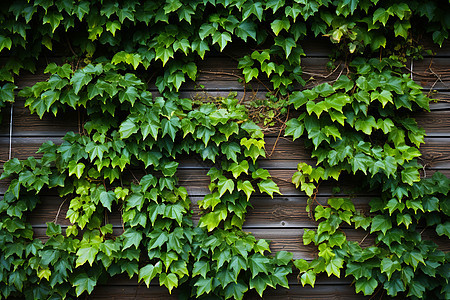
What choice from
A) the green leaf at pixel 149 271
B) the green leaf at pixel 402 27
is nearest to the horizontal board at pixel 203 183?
the green leaf at pixel 149 271

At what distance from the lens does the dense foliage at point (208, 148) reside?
8.30 feet

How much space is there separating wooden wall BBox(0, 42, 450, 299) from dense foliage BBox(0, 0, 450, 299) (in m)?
0.08

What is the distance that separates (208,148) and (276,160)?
20.1 inches

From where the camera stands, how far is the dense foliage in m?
2.53

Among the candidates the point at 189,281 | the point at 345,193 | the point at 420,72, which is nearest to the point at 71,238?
the point at 189,281

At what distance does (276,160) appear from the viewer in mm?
2730

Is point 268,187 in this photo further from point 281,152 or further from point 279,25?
point 279,25

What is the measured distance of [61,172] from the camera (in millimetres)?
2590

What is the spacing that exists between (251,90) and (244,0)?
A: 1.99ft

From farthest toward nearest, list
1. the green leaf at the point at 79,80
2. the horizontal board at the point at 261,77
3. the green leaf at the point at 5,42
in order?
1. the horizontal board at the point at 261,77
2. the green leaf at the point at 5,42
3. the green leaf at the point at 79,80

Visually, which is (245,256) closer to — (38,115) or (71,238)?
(71,238)

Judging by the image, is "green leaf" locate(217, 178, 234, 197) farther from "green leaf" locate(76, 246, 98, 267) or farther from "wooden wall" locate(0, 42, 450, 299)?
"green leaf" locate(76, 246, 98, 267)

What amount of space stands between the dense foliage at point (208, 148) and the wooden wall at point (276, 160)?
0.08 metres

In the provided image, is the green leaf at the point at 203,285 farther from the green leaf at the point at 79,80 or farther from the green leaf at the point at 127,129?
the green leaf at the point at 79,80
